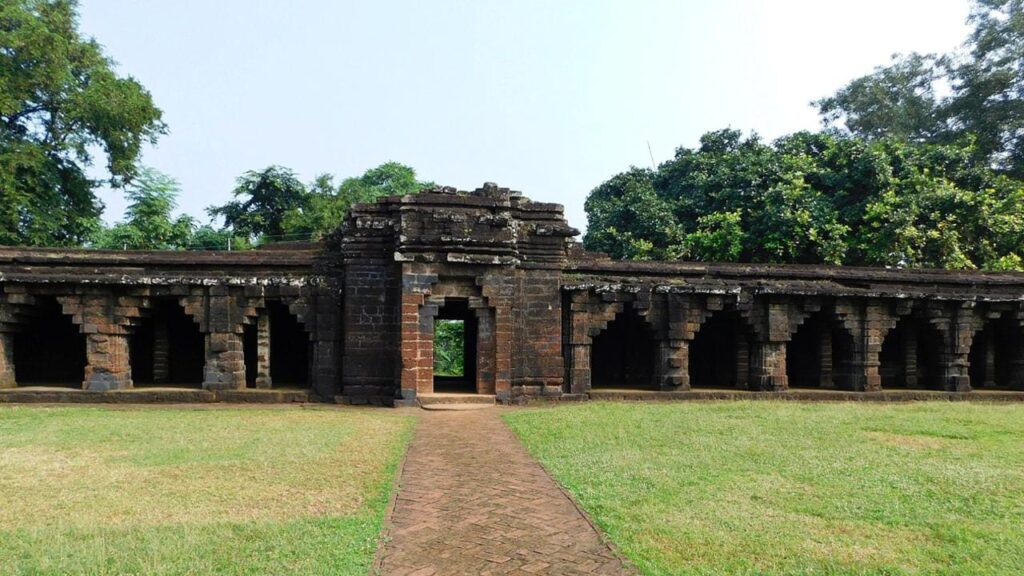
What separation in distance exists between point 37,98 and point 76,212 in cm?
453

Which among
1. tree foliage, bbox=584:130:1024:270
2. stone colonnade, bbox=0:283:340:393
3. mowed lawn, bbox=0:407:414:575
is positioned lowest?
mowed lawn, bbox=0:407:414:575

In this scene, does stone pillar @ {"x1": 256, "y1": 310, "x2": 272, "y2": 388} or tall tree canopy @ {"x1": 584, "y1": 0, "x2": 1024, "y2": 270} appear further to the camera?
tall tree canopy @ {"x1": 584, "y1": 0, "x2": 1024, "y2": 270}

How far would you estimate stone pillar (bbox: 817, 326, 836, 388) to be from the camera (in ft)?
53.0

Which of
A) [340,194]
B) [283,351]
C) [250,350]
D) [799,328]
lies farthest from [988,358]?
[340,194]

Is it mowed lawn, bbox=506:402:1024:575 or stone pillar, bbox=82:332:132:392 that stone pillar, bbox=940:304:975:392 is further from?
stone pillar, bbox=82:332:132:392

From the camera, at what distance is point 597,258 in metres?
16.4

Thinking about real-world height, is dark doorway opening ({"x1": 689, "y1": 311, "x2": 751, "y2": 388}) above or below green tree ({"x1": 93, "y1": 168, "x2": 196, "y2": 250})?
below

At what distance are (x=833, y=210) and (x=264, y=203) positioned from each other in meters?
29.7

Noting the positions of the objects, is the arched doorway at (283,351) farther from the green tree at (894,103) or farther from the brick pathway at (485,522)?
the green tree at (894,103)

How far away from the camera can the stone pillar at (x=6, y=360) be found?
13484mm

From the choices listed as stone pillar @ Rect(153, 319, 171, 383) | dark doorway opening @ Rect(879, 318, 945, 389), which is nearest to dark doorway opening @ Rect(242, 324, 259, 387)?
stone pillar @ Rect(153, 319, 171, 383)

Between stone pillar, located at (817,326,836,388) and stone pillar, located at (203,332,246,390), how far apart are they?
14.0 metres

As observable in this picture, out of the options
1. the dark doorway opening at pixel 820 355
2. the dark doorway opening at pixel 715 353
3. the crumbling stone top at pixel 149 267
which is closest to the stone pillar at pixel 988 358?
the dark doorway opening at pixel 820 355

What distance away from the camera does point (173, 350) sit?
16.1m
